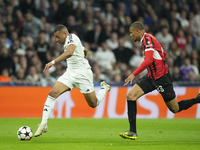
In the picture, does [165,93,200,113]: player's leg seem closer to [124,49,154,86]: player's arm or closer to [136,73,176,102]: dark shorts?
[136,73,176,102]: dark shorts

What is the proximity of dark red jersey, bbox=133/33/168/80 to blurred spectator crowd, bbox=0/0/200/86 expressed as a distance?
6.04 m

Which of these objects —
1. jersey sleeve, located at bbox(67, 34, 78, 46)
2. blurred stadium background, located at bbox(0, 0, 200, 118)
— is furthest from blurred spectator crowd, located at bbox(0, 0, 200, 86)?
jersey sleeve, located at bbox(67, 34, 78, 46)

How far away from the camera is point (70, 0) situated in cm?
1536

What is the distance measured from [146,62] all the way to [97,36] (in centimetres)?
838

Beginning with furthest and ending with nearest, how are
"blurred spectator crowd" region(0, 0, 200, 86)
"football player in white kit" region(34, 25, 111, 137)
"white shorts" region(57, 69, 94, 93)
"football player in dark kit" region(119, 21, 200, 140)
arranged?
"blurred spectator crowd" region(0, 0, 200, 86), "white shorts" region(57, 69, 94, 93), "football player in white kit" region(34, 25, 111, 137), "football player in dark kit" region(119, 21, 200, 140)

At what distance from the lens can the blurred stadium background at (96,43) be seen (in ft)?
40.8

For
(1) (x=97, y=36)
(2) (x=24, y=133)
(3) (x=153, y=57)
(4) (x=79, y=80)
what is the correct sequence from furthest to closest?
(1) (x=97, y=36), (4) (x=79, y=80), (3) (x=153, y=57), (2) (x=24, y=133)

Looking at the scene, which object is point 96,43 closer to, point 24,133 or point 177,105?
point 177,105

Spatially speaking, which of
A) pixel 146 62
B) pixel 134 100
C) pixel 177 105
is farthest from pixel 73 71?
pixel 177 105

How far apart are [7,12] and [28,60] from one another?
8.10 feet

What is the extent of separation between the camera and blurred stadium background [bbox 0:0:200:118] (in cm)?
1242

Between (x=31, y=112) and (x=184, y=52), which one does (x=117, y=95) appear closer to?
(x=31, y=112)

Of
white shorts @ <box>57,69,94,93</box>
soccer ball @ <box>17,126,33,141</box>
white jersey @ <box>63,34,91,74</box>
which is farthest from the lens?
white jersey @ <box>63,34,91,74</box>

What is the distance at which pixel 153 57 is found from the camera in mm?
7137
